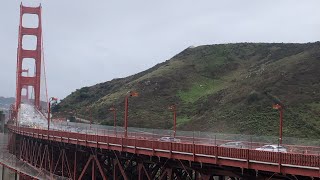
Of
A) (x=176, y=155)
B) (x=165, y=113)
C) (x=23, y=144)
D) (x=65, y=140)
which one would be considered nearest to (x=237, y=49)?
(x=165, y=113)

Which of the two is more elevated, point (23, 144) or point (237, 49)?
point (237, 49)

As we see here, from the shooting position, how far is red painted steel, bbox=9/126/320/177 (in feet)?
79.8

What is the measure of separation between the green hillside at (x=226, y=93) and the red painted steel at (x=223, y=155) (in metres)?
36.9

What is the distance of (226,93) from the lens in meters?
102

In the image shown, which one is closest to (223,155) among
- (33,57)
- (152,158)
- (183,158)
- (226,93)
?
(183,158)

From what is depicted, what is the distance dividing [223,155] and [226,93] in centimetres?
7499

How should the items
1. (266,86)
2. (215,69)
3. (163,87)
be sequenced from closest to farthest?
1. (266,86)
2. (163,87)
3. (215,69)

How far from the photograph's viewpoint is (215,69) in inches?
5389

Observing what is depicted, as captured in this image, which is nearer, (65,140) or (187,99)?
(65,140)

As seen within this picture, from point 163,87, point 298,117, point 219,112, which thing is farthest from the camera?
point 163,87

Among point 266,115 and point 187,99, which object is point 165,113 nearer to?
point 187,99

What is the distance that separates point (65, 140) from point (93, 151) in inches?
251

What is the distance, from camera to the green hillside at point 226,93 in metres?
76.5

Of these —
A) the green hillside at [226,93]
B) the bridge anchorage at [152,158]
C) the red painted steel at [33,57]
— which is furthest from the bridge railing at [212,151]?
the red painted steel at [33,57]
